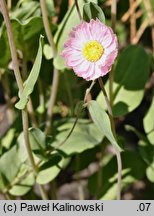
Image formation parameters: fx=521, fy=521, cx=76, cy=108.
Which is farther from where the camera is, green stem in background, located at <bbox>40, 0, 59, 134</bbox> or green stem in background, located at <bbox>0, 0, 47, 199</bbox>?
green stem in background, located at <bbox>40, 0, 59, 134</bbox>

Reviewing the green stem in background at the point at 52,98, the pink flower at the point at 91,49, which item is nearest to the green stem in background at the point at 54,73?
the green stem in background at the point at 52,98

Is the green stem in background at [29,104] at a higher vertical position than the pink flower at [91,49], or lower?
lower

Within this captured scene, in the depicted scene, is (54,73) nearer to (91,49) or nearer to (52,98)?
(52,98)

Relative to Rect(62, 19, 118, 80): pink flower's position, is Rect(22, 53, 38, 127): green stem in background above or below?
below

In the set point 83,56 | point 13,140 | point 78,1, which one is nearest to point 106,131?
point 83,56

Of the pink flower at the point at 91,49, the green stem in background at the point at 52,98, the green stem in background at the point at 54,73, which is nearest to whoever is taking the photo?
the pink flower at the point at 91,49

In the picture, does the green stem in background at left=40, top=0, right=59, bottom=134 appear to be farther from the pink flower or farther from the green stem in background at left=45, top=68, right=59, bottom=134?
the pink flower

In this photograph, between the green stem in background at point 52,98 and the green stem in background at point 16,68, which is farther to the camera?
the green stem in background at point 52,98

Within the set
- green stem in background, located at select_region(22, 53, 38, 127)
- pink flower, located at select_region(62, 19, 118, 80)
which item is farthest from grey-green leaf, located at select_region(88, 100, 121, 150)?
green stem in background, located at select_region(22, 53, 38, 127)

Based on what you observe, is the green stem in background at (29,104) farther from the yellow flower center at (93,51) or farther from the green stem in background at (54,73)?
the yellow flower center at (93,51)
